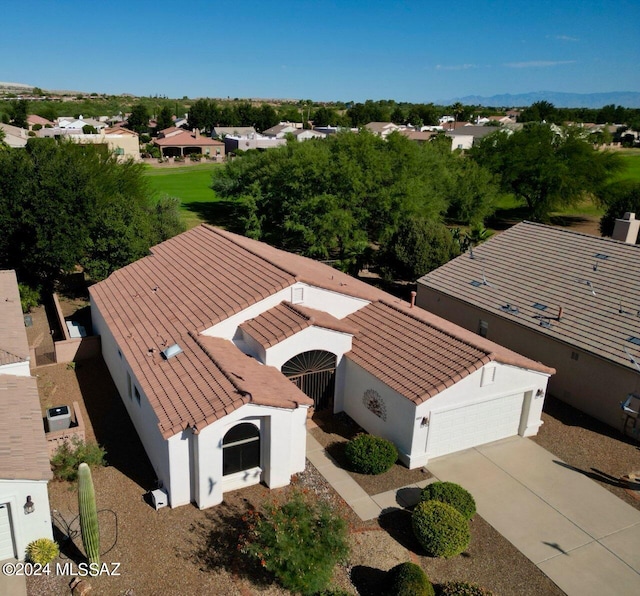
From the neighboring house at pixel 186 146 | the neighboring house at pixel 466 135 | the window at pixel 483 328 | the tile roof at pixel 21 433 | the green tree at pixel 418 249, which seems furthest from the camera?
the neighboring house at pixel 466 135

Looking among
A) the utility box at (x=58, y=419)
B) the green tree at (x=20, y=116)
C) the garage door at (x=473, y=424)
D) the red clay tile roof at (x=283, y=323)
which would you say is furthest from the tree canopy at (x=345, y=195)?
the green tree at (x=20, y=116)

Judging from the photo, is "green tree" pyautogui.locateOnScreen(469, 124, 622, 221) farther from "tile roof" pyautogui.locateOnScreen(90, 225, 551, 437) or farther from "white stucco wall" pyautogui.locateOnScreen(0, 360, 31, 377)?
"white stucco wall" pyautogui.locateOnScreen(0, 360, 31, 377)

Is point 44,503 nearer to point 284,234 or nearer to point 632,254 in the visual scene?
A: point 632,254

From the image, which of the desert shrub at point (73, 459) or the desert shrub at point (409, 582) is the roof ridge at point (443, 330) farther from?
the desert shrub at point (73, 459)

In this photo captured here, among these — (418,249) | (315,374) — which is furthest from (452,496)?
(418,249)

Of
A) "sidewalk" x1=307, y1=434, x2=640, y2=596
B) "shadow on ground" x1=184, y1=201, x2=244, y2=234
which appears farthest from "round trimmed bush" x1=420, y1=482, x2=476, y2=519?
"shadow on ground" x1=184, y1=201, x2=244, y2=234

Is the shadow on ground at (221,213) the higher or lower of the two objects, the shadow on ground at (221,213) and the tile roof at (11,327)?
the lower
